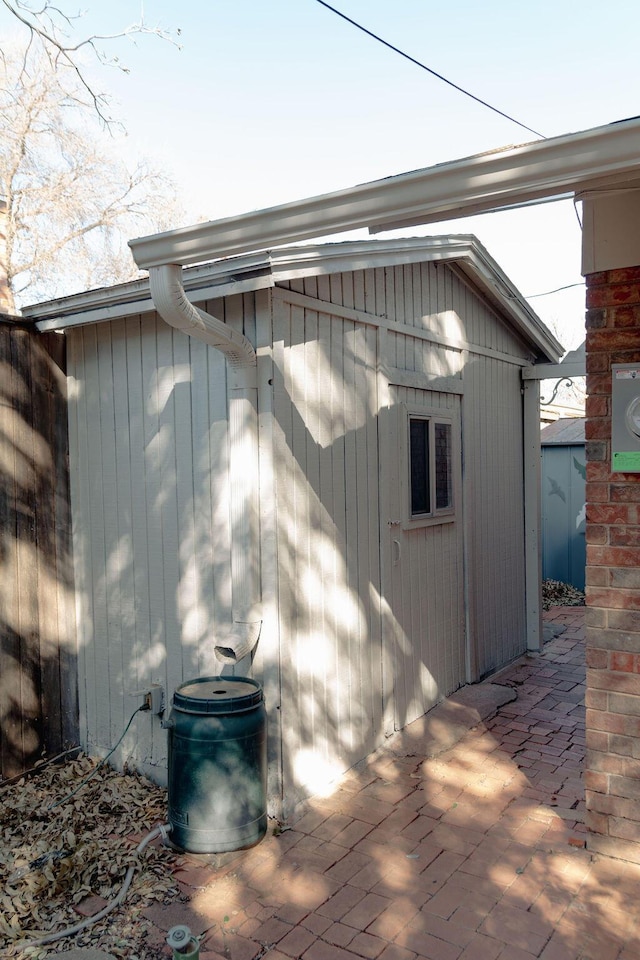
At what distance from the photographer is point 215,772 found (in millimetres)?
3104

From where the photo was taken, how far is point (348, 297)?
4.11m

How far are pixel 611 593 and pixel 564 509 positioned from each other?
7.10 m

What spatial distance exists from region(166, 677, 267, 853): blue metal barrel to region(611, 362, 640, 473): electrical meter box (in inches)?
75.0

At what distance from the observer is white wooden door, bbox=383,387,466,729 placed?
4.53 meters

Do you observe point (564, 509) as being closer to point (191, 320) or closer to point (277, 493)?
point (277, 493)

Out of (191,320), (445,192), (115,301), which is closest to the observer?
(445,192)

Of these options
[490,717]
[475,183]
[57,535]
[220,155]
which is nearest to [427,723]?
[490,717]

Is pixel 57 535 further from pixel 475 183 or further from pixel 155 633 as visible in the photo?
pixel 475 183

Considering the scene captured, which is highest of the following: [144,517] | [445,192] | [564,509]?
[445,192]

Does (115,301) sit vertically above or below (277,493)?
above

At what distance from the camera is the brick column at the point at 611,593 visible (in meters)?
3.03

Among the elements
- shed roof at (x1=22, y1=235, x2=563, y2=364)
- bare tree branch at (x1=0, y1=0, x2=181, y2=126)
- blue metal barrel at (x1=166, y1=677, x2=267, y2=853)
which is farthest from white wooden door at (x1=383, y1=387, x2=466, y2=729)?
bare tree branch at (x1=0, y1=0, x2=181, y2=126)

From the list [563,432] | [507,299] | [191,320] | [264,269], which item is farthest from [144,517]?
[563,432]

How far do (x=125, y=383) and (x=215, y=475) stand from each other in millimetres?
893
